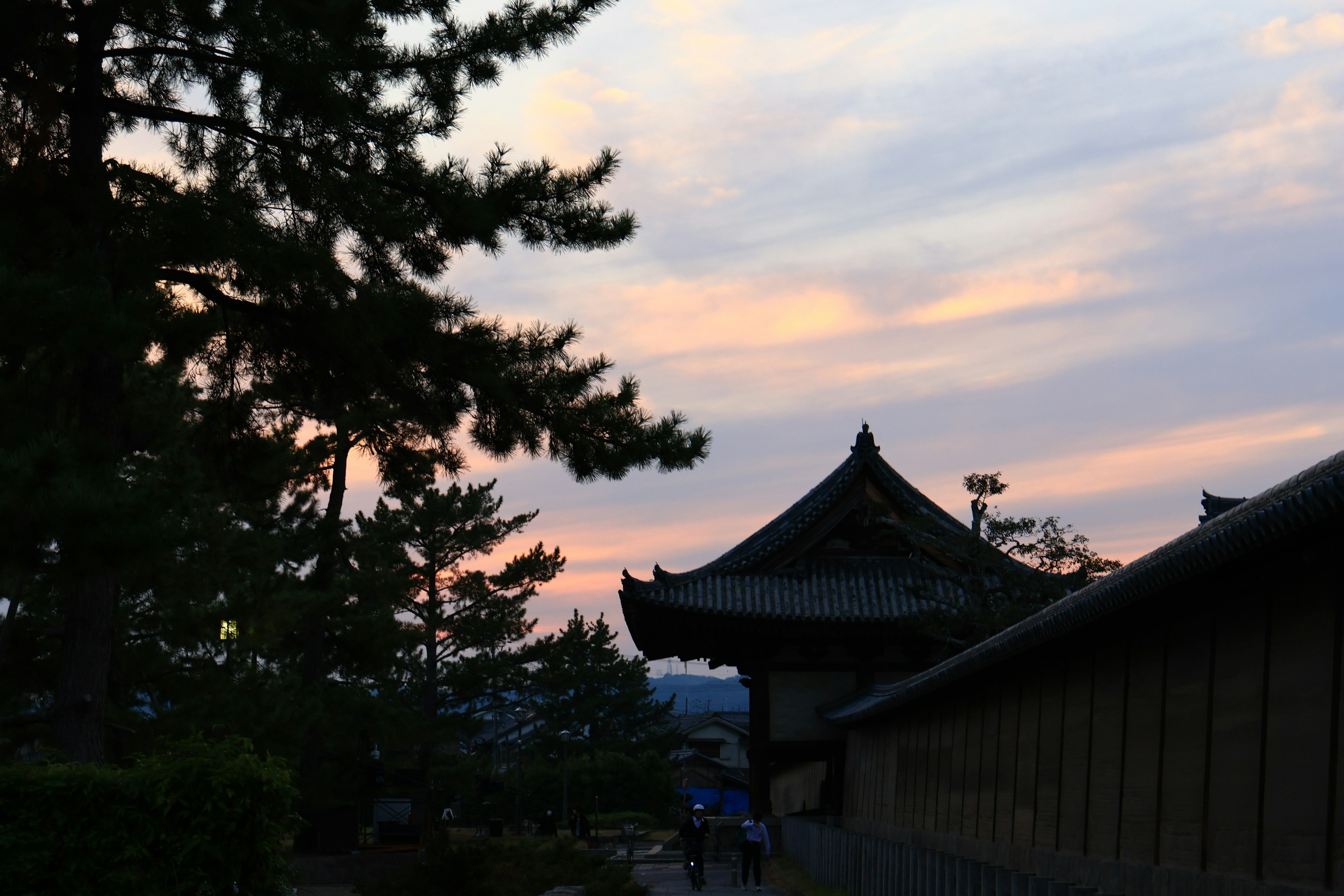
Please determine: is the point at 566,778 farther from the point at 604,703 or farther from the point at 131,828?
the point at 131,828

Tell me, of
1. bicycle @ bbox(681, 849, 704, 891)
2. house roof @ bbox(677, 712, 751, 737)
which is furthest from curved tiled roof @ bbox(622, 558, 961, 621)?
house roof @ bbox(677, 712, 751, 737)

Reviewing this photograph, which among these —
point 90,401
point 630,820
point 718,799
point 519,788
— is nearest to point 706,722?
point 718,799

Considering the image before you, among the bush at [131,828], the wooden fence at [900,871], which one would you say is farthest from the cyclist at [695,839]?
the bush at [131,828]

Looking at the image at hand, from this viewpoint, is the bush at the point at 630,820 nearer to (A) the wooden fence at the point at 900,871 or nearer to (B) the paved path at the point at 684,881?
(B) the paved path at the point at 684,881

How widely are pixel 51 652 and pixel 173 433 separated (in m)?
4.27

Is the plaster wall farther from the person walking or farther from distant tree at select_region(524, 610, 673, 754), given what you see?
distant tree at select_region(524, 610, 673, 754)

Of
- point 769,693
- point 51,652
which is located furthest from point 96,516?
point 769,693

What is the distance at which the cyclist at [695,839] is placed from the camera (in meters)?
23.0

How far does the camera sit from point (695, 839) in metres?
23.4

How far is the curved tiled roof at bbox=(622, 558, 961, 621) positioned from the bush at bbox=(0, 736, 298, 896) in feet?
53.9

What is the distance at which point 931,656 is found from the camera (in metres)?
25.5

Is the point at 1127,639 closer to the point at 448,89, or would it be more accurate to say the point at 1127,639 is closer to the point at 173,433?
A: the point at 448,89

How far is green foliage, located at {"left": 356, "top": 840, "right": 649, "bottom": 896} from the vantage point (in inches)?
536

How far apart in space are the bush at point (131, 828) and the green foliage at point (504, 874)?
5778mm
